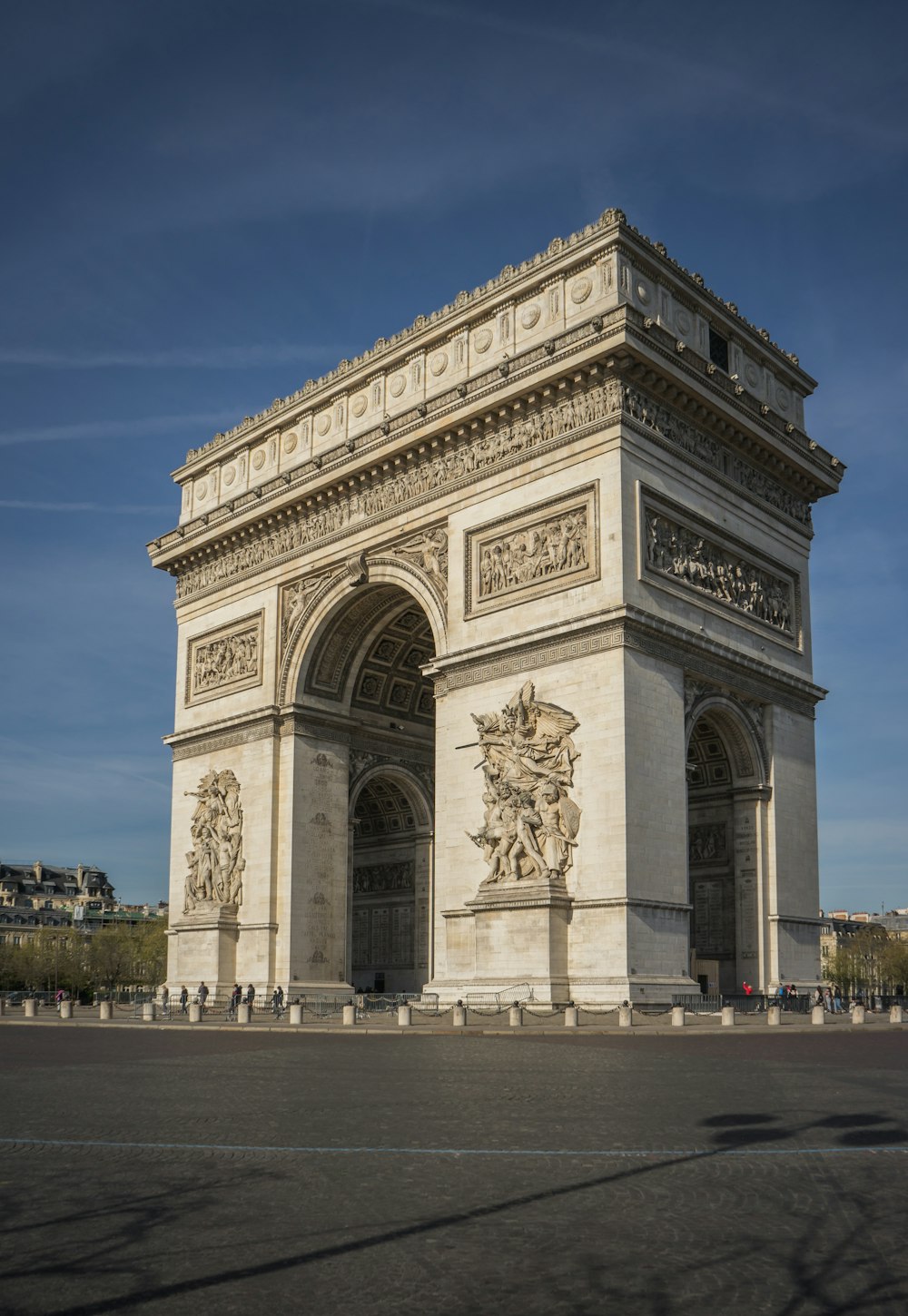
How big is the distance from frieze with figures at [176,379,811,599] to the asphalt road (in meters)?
19.2

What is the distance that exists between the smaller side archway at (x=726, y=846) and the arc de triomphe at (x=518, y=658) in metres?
0.07

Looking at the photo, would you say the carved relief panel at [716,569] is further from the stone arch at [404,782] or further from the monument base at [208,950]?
the monument base at [208,950]

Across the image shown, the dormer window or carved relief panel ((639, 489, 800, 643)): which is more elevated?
the dormer window

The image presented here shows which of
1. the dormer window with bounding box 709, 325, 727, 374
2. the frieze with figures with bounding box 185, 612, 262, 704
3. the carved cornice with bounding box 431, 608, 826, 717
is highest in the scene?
the dormer window with bounding box 709, 325, 727, 374

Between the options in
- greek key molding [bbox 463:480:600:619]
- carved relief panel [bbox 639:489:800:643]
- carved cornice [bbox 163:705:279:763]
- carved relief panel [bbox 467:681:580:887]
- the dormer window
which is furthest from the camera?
carved cornice [bbox 163:705:279:763]

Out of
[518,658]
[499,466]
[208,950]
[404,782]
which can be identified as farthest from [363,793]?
[499,466]

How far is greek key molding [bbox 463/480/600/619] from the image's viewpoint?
29.2 metres

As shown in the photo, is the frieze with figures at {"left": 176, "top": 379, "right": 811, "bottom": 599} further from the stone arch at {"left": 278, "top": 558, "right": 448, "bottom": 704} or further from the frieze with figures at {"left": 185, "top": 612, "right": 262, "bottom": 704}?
the frieze with figures at {"left": 185, "top": 612, "right": 262, "bottom": 704}

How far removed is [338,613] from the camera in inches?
1437

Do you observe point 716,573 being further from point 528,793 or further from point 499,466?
point 528,793

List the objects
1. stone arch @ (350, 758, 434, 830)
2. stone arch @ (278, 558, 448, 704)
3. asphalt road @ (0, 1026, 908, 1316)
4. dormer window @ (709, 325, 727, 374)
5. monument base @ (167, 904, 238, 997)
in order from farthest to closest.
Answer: stone arch @ (350, 758, 434, 830)
monument base @ (167, 904, 238, 997)
stone arch @ (278, 558, 448, 704)
dormer window @ (709, 325, 727, 374)
asphalt road @ (0, 1026, 908, 1316)

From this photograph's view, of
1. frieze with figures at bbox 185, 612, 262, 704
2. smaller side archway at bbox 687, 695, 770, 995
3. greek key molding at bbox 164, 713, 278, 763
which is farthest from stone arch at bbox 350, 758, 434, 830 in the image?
smaller side archway at bbox 687, 695, 770, 995

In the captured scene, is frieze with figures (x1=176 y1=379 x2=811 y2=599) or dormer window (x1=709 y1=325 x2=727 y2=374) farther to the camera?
dormer window (x1=709 y1=325 x2=727 y2=374)

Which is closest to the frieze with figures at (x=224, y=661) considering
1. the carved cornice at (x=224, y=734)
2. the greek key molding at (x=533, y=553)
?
the carved cornice at (x=224, y=734)
